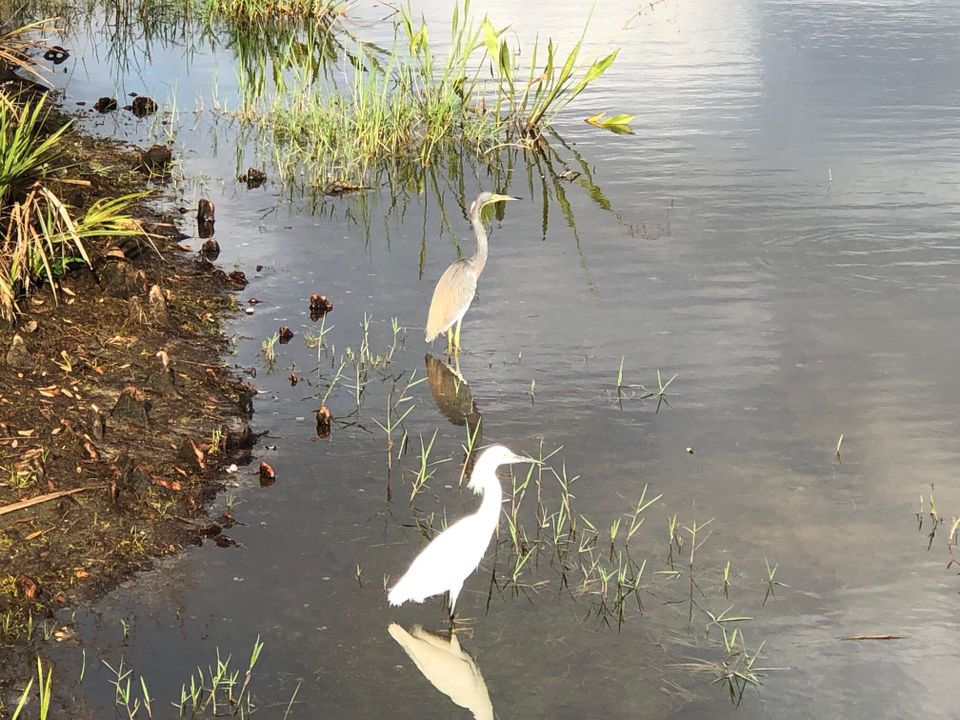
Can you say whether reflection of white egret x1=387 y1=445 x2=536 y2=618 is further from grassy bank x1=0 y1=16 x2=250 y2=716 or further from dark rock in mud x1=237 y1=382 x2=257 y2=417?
dark rock in mud x1=237 y1=382 x2=257 y2=417

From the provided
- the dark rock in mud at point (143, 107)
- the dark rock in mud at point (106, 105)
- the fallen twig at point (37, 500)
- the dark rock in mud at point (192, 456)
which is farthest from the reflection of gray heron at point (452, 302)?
the dark rock in mud at point (106, 105)

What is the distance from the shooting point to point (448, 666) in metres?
4.92

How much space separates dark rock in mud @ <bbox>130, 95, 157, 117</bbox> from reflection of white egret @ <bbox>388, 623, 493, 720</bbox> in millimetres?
10105

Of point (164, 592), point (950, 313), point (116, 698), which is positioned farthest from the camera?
point (950, 313)

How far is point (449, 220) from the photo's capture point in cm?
1091

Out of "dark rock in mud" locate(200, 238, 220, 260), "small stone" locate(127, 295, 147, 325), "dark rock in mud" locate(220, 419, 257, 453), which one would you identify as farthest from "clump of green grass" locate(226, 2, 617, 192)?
"dark rock in mud" locate(220, 419, 257, 453)

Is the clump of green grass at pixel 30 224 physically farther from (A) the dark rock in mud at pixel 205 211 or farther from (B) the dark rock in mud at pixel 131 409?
(A) the dark rock in mud at pixel 205 211

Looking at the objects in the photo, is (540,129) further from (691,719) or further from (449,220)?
(691,719)

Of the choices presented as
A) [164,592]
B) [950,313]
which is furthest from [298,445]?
[950,313]

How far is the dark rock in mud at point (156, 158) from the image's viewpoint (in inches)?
455

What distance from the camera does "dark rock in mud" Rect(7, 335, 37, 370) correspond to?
687 centimetres

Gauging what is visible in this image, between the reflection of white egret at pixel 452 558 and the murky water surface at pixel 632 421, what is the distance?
0.19 meters

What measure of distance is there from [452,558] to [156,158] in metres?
7.57

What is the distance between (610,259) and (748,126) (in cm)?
460
